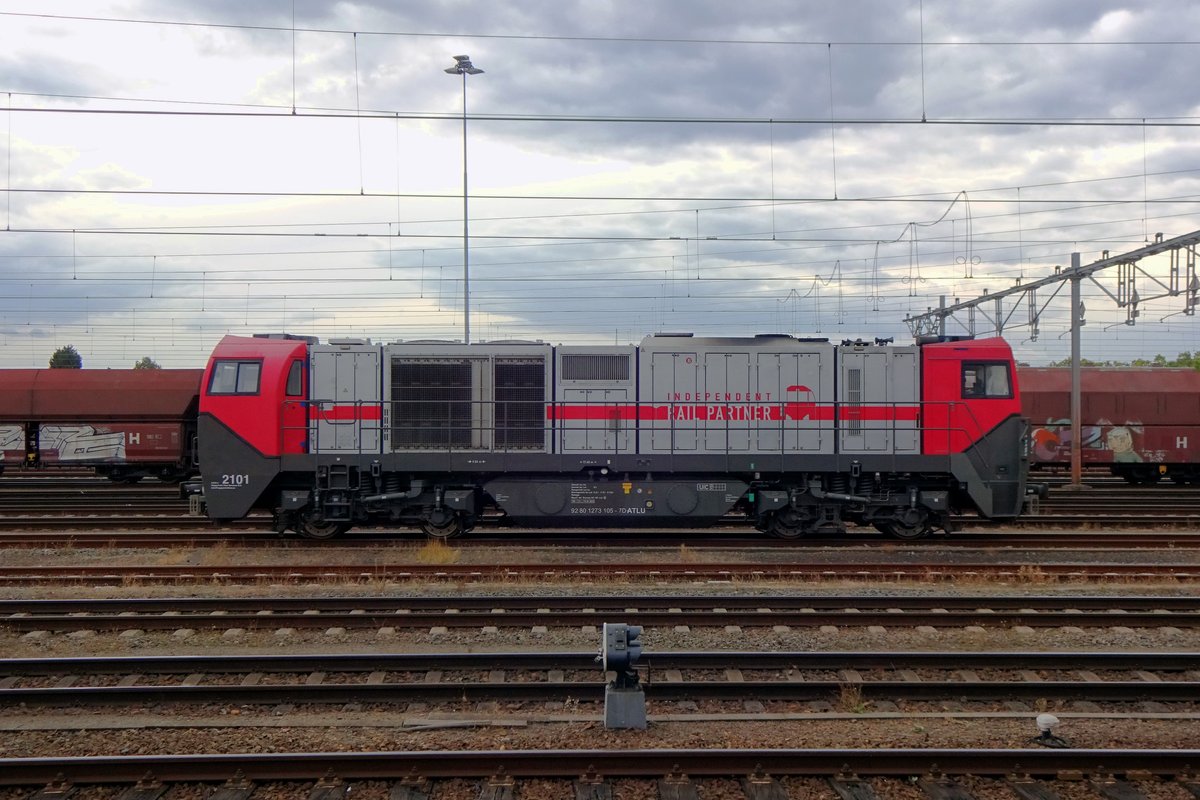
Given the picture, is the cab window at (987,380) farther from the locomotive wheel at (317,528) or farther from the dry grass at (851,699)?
the locomotive wheel at (317,528)

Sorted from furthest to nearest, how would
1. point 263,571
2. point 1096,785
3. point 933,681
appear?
point 263,571, point 933,681, point 1096,785

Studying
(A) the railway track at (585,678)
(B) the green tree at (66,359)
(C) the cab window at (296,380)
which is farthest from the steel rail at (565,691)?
(B) the green tree at (66,359)

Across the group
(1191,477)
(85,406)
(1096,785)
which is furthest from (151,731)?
(1191,477)

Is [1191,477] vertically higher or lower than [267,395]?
lower

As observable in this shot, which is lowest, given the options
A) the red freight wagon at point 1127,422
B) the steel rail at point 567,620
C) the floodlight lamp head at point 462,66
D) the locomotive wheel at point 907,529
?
the steel rail at point 567,620

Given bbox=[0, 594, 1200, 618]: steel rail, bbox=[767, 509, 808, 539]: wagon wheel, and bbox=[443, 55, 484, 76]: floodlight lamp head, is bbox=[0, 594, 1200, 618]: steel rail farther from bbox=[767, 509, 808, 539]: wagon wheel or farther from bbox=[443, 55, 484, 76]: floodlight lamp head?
bbox=[443, 55, 484, 76]: floodlight lamp head

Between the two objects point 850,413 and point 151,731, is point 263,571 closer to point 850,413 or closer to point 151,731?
Answer: point 151,731

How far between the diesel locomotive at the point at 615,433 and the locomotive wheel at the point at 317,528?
0.11ft

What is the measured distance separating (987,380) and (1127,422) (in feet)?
48.6

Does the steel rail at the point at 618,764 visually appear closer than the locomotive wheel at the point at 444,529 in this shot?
Yes

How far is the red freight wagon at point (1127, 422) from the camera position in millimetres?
27469

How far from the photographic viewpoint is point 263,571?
1335 centimetres

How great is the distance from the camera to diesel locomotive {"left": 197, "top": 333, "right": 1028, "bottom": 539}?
52.3ft

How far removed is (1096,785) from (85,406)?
2752 cm
